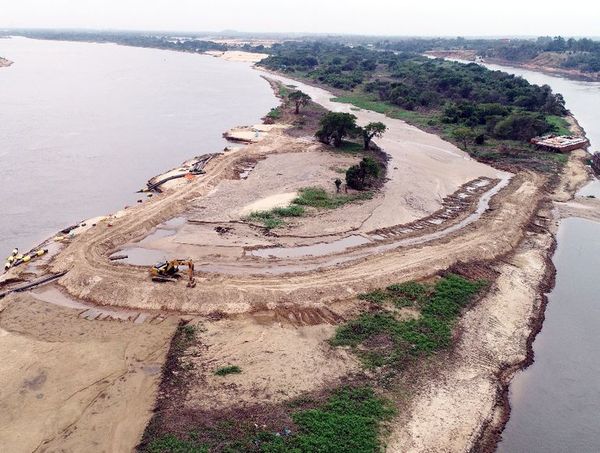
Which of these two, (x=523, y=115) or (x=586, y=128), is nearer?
(x=523, y=115)

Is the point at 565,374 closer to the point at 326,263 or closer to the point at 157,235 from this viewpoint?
the point at 326,263

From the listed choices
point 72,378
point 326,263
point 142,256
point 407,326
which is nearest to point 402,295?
point 407,326

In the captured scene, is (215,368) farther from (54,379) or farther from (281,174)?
(281,174)

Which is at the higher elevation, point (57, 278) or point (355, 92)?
point (355, 92)

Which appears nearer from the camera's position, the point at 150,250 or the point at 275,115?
the point at 150,250

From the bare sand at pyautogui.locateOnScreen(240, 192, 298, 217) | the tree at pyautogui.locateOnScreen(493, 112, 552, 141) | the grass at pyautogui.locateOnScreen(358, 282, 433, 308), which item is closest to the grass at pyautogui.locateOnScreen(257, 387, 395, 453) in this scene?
the grass at pyautogui.locateOnScreen(358, 282, 433, 308)

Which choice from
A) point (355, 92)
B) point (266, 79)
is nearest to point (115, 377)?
point (355, 92)

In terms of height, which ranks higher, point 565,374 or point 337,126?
point 337,126
